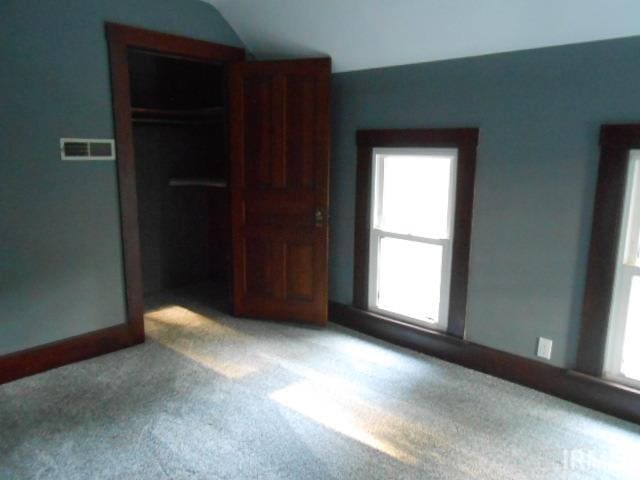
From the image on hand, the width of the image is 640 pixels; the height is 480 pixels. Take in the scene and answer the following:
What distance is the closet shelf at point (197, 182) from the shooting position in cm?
415

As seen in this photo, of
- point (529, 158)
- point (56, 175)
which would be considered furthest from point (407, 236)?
point (56, 175)

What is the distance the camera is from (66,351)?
297 centimetres

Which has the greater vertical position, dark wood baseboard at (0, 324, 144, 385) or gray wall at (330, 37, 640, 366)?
gray wall at (330, 37, 640, 366)

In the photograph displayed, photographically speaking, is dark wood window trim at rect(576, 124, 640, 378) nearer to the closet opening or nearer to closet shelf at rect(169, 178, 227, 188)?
the closet opening

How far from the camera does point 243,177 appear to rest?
141 inches

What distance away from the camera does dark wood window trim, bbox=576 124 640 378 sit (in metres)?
2.31

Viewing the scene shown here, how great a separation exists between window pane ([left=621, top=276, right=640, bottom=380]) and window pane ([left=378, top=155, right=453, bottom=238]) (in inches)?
42.7

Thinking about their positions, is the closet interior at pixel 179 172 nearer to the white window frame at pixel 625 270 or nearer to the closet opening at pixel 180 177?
the closet opening at pixel 180 177

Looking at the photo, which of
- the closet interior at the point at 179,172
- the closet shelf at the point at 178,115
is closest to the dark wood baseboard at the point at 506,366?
the closet interior at the point at 179,172

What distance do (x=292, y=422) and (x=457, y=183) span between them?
67.9 inches

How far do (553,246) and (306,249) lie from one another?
170 centimetres

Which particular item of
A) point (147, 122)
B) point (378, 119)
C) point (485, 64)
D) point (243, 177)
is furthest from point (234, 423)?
point (147, 122)

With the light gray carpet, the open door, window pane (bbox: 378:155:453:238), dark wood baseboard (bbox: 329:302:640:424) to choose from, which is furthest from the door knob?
the light gray carpet

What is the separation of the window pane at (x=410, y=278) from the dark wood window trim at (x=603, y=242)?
0.92 m
